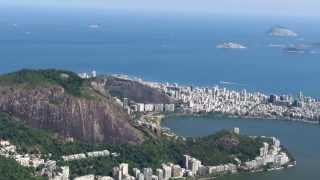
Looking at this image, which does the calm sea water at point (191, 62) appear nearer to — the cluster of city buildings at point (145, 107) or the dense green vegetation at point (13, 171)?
the cluster of city buildings at point (145, 107)

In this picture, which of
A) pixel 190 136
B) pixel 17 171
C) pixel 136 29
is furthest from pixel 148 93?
pixel 136 29

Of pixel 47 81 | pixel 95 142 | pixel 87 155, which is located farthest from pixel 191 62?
pixel 87 155

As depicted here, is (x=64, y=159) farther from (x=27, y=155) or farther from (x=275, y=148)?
(x=275, y=148)

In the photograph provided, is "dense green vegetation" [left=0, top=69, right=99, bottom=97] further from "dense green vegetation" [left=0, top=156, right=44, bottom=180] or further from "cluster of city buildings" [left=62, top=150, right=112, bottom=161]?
"dense green vegetation" [left=0, top=156, right=44, bottom=180]

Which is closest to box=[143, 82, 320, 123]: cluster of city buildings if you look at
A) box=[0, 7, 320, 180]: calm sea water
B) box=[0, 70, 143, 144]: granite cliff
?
box=[0, 7, 320, 180]: calm sea water

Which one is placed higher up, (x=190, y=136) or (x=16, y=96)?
(x=16, y=96)

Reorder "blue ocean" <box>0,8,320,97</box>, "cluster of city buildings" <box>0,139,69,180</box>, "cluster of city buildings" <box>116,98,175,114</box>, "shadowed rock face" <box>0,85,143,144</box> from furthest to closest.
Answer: "blue ocean" <box>0,8,320,97</box>
"cluster of city buildings" <box>116,98,175,114</box>
"shadowed rock face" <box>0,85,143,144</box>
"cluster of city buildings" <box>0,139,69,180</box>
